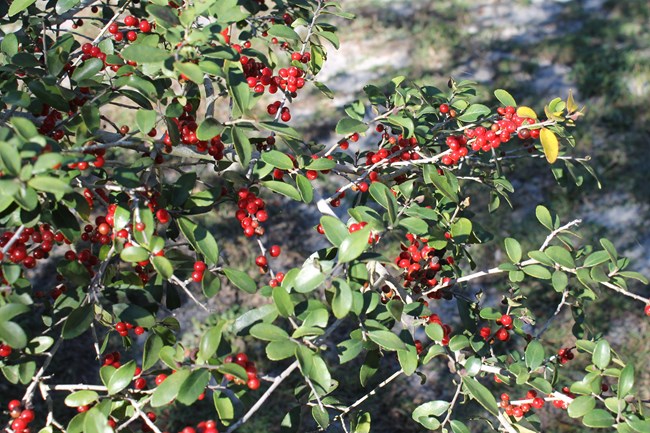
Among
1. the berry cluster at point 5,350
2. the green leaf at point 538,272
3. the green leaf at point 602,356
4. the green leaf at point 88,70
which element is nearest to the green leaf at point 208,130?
the green leaf at point 88,70

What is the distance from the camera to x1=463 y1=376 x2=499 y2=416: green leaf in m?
1.59

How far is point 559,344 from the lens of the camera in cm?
339

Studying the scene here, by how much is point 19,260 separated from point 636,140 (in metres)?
4.30

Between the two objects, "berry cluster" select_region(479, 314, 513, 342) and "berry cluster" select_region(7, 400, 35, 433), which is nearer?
"berry cluster" select_region(7, 400, 35, 433)

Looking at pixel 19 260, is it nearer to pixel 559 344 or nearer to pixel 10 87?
pixel 10 87

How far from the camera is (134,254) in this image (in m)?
1.38

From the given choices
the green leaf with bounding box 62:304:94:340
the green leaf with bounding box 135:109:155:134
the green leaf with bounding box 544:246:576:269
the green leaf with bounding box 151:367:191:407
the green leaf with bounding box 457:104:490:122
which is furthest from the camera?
the green leaf with bounding box 457:104:490:122

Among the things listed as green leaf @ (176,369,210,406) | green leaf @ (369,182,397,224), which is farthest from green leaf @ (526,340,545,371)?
green leaf @ (176,369,210,406)

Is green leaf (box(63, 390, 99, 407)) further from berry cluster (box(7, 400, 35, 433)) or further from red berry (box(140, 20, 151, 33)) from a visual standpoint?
red berry (box(140, 20, 151, 33))

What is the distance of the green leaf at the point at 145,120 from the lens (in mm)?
1555

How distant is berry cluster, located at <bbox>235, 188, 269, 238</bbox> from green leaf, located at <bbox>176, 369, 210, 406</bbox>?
431mm

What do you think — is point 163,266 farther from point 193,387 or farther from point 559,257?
point 559,257

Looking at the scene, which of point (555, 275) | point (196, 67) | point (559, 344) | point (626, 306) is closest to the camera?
point (196, 67)

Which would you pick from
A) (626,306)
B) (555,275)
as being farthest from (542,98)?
(555,275)
